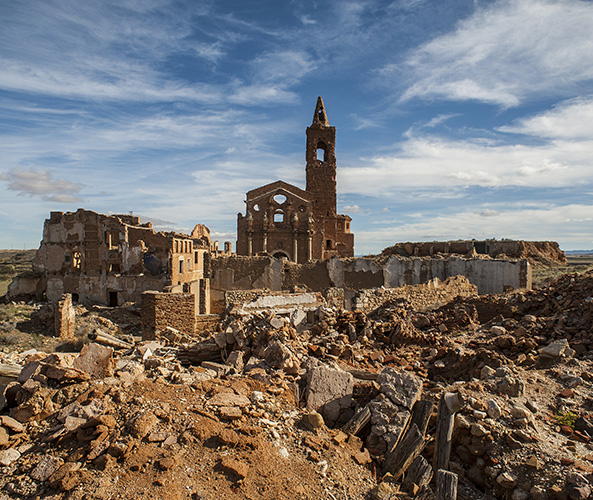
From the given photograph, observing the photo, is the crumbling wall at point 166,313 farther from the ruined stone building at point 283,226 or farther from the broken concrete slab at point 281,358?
the ruined stone building at point 283,226

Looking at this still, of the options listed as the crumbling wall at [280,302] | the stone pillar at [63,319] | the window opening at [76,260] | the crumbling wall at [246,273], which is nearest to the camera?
the crumbling wall at [280,302]

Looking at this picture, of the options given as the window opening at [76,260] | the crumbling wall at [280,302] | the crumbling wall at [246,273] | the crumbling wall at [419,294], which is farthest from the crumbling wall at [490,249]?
the window opening at [76,260]

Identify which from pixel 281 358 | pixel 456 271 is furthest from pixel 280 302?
pixel 456 271

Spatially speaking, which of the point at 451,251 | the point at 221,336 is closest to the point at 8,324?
the point at 221,336

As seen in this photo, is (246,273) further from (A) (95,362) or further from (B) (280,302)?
(A) (95,362)

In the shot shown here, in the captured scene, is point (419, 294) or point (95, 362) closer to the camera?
point (95, 362)

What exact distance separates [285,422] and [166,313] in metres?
6.05

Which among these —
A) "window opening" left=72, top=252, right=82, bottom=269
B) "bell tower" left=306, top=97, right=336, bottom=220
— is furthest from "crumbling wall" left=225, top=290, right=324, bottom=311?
"bell tower" left=306, top=97, right=336, bottom=220

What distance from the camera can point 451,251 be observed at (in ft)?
102

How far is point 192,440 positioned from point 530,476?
339 cm

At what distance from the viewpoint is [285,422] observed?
4707 millimetres

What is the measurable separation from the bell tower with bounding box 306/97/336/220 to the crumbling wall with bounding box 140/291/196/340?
29219 mm

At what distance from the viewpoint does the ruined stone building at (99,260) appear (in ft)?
79.3

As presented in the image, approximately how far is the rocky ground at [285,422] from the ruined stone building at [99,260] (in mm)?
18170
